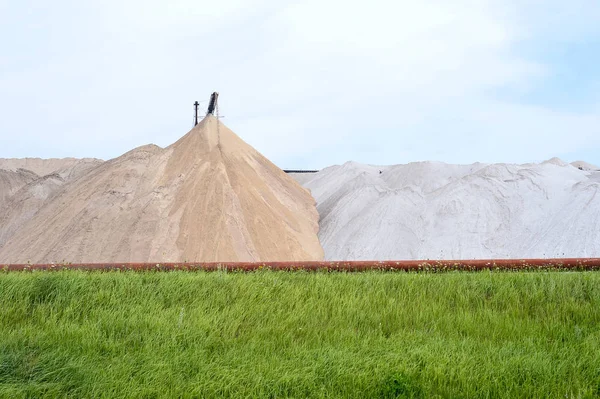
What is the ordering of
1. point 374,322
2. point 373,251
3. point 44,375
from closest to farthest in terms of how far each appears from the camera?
1. point 44,375
2. point 374,322
3. point 373,251

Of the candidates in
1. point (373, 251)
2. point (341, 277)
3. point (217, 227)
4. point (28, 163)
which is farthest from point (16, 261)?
point (28, 163)

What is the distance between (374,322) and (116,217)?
1311 centimetres

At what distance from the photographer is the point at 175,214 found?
17594 millimetres

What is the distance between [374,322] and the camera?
6168 mm

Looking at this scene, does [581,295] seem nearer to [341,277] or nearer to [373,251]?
[341,277]

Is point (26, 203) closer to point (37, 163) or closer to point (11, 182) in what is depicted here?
point (11, 182)

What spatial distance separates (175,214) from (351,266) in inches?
386

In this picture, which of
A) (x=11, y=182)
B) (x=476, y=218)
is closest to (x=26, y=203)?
(x=11, y=182)

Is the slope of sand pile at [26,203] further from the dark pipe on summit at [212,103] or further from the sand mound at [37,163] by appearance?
the sand mound at [37,163]

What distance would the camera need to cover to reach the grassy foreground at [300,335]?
4.62m

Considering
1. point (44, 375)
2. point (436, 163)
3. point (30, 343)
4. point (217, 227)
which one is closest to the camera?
point (44, 375)

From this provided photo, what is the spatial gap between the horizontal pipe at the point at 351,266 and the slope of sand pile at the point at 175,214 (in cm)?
674

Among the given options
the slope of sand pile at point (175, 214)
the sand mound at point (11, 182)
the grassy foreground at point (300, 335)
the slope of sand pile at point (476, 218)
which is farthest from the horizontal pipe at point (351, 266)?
the sand mound at point (11, 182)

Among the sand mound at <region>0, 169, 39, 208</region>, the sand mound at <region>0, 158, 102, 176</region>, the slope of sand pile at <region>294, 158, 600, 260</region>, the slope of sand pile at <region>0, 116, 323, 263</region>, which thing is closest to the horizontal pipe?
the slope of sand pile at <region>0, 116, 323, 263</region>
